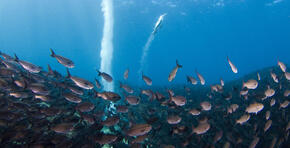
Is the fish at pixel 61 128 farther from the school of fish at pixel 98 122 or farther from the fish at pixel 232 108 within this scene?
the fish at pixel 232 108

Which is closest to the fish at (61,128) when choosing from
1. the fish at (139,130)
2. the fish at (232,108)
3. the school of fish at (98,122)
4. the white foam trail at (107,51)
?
the school of fish at (98,122)

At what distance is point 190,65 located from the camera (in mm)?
173875

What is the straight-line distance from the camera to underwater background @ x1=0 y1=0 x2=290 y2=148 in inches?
210

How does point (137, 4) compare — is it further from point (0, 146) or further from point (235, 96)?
point (0, 146)

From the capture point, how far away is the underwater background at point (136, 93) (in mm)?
5324

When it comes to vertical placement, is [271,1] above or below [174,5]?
below

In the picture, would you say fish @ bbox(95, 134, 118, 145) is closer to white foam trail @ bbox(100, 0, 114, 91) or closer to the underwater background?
the underwater background

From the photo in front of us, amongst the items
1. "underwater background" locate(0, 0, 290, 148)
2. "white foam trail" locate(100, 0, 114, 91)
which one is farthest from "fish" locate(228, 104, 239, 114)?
"white foam trail" locate(100, 0, 114, 91)

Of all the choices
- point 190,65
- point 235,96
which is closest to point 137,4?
point 235,96

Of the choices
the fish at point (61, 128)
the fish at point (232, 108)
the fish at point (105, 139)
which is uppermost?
the fish at point (61, 128)

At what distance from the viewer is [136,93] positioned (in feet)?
61.8

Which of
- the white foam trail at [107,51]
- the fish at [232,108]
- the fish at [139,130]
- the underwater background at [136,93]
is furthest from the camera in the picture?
the white foam trail at [107,51]

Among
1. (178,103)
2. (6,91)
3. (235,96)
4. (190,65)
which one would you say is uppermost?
(6,91)

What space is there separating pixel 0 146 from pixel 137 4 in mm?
41008
